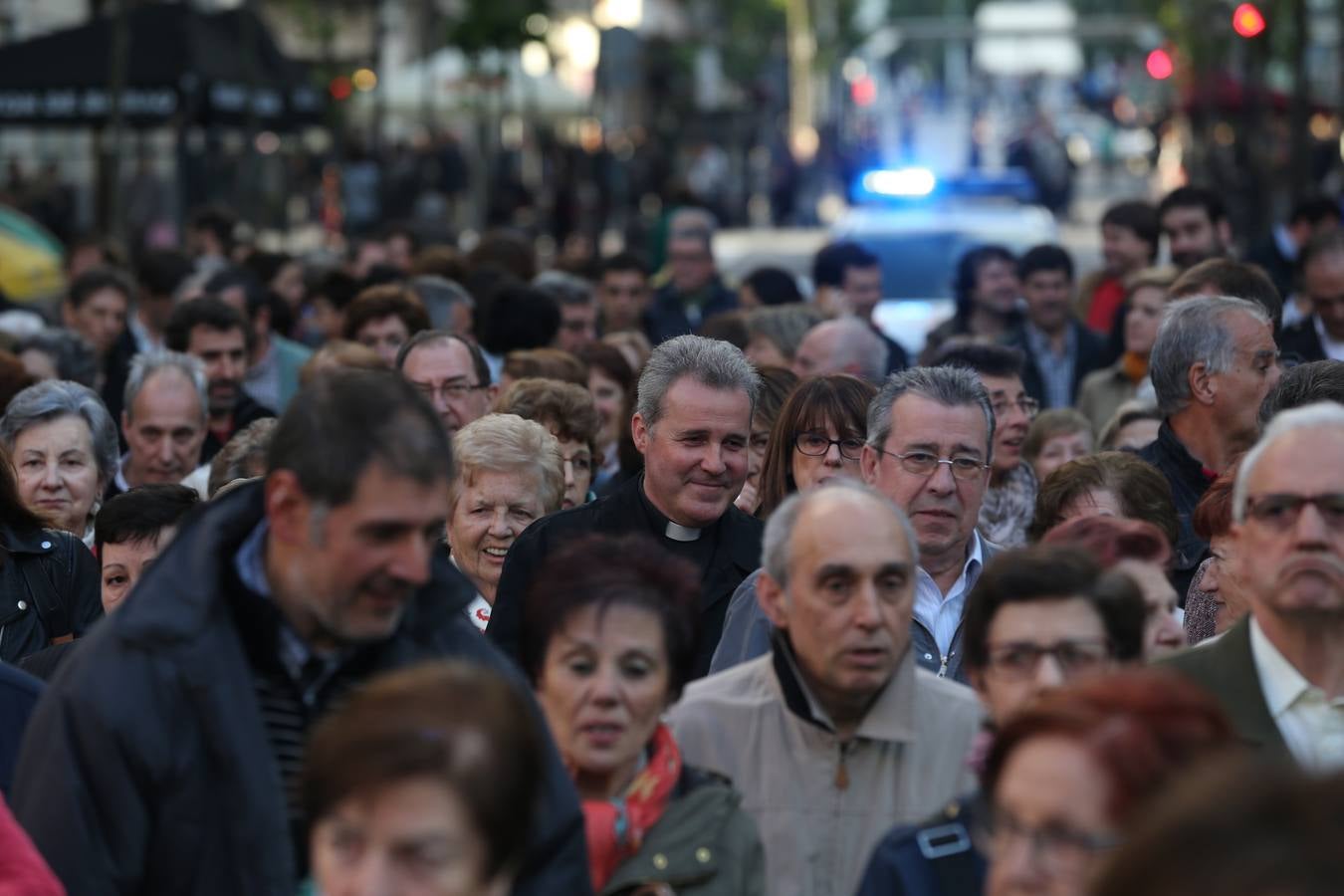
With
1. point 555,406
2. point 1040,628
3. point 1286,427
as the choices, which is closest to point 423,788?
point 1040,628

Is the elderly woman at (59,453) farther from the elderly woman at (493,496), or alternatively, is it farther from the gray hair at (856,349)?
the gray hair at (856,349)

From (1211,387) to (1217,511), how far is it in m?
2.17

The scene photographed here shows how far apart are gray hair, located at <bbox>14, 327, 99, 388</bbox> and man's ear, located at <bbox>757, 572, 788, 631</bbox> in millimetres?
7068

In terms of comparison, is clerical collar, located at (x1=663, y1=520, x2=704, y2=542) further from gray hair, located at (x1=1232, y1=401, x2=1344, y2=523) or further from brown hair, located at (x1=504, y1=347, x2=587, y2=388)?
gray hair, located at (x1=1232, y1=401, x2=1344, y2=523)

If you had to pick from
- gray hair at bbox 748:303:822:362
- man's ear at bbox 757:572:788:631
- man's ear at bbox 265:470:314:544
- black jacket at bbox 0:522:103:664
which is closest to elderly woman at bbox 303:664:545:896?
man's ear at bbox 265:470:314:544

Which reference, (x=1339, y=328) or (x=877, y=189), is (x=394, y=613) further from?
(x=877, y=189)

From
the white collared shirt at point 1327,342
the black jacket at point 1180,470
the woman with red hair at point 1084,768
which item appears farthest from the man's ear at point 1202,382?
the woman with red hair at point 1084,768

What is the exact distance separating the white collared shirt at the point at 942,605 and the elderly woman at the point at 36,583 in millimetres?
2652

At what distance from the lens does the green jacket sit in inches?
190

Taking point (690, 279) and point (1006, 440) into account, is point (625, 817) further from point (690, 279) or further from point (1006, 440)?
point (690, 279)

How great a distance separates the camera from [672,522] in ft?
25.0

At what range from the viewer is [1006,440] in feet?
31.5

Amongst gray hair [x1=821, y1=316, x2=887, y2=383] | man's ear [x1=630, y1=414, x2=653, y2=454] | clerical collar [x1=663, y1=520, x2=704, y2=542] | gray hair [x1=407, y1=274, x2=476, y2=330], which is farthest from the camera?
gray hair [x1=407, y1=274, x2=476, y2=330]

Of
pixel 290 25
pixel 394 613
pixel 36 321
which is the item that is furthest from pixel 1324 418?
pixel 290 25
